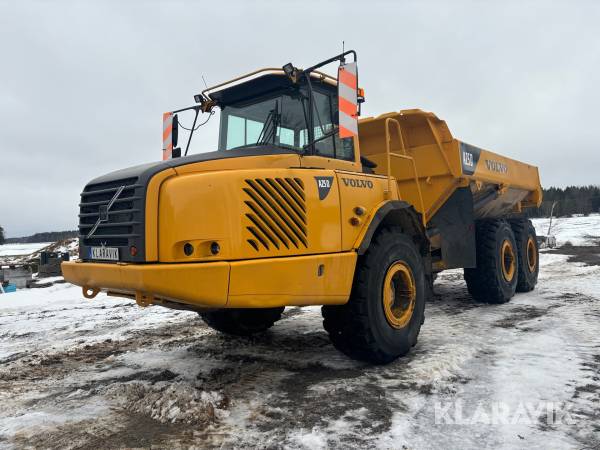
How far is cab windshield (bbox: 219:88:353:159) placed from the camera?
13.5 ft

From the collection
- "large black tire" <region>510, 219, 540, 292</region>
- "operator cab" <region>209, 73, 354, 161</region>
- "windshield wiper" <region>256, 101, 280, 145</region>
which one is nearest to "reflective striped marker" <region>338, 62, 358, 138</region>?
"operator cab" <region>209, 73, 354, 161</region>

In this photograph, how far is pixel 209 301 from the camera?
311 cm

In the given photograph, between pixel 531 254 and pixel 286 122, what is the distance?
20.9 feet

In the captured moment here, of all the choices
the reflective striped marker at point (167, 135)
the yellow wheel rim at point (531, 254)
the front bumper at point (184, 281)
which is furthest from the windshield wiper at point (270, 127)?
the yellow wheel rim at point (531, 254)

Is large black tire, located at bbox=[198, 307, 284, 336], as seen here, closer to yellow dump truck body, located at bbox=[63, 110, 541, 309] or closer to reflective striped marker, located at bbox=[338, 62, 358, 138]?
yellow dump truck body, located at bbox=[63, 110, 541, 309]

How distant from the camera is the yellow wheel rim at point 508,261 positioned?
24.2ft

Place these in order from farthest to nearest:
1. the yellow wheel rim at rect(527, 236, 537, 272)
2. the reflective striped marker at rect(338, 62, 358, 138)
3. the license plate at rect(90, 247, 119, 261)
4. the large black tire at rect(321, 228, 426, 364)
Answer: the yellow wheel rim at rect(527, 236, 537, 272), the large black tire at rect(321, 228, 426, 364), the reflective striped marker at rect(338, 62, 358, 138), the license plate at rect(90, 247, 119, 261)

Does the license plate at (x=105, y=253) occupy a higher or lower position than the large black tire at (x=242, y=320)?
higher

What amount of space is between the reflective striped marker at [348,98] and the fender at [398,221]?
2.82 ft

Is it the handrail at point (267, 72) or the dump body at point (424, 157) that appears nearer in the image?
the handrail at point (267, 72)

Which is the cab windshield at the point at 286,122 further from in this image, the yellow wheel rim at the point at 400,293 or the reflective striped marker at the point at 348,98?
the yellow wheel rim at the point at 400,293

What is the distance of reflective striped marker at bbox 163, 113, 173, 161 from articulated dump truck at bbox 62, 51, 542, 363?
1cm

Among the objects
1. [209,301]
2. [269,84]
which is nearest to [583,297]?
[269,84]

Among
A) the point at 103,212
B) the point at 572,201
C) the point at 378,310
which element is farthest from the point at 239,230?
the point at 572,201
